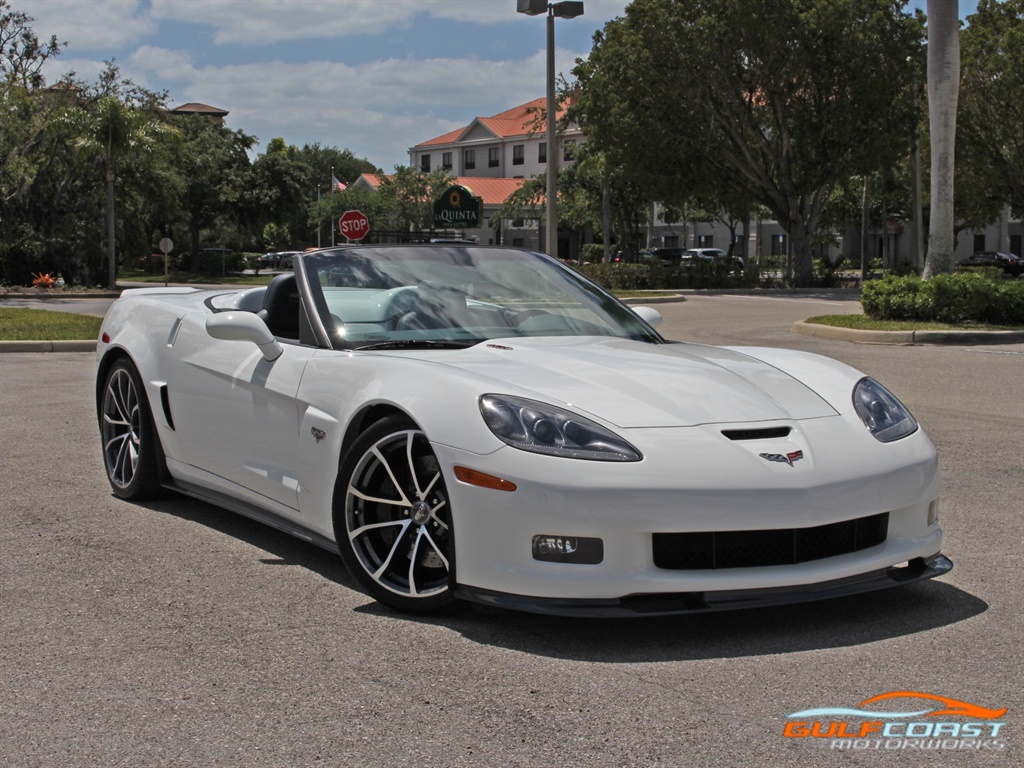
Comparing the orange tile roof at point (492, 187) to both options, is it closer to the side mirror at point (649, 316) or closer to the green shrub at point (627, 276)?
the green shrub at point (627, 276)

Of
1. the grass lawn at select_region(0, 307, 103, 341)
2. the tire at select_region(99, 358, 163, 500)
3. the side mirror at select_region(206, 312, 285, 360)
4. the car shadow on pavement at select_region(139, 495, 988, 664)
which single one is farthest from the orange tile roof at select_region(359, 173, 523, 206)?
the car shadow on pavement at select_region(139, 495, 988, 664)

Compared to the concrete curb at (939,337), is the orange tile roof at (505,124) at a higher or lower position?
higher

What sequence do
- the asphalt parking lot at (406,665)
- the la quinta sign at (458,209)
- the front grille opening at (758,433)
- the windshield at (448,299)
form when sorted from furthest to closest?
the la quinta sign at (458,209) < the windshield at (448,299) < the front grille opening at (758,433) < the asphalt parking lot at (406,665)

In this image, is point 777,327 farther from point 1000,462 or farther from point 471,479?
point 471,479

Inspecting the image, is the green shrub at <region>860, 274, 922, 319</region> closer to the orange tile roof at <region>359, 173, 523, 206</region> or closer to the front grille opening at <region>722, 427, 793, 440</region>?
the front grille opening at <region>722, 427, 793, 440</region>

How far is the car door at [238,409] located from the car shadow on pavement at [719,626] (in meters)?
0.67

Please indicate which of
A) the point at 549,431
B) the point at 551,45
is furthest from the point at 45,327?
the point at 549,431

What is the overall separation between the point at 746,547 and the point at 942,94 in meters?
16.6

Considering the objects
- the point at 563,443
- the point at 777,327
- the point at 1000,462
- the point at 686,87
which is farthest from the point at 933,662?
the point at 686,87

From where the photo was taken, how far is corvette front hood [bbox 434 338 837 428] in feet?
13.1

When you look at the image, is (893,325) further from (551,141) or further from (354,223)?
(354,223)

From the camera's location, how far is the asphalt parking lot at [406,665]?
3023 millimetres

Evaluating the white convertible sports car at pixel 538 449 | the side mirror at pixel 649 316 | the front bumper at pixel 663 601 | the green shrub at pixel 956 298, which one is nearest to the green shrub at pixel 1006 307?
the green shrub at pixel 956 298

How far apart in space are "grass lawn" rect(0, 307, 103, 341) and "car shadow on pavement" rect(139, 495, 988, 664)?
13.6 meters
